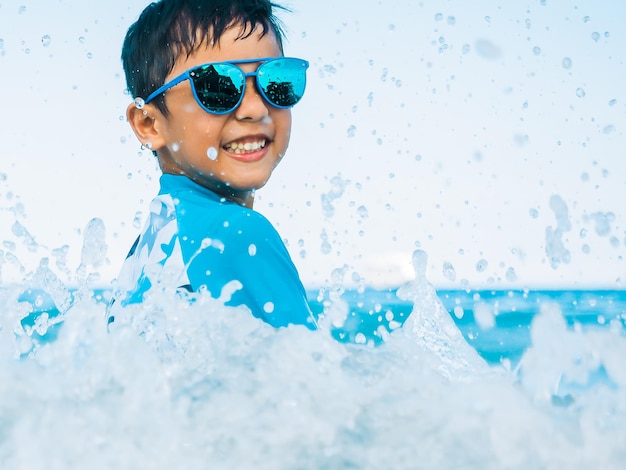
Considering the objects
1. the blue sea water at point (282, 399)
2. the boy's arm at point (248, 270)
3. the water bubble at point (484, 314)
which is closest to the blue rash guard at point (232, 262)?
the boy's arm at point (248, 270)

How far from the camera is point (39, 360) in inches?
65.0

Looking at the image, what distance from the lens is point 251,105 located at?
235 cm

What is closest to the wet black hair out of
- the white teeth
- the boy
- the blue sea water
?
the boy

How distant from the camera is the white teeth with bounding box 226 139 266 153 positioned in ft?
7.85

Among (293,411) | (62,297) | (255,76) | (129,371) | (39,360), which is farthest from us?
(62,297)

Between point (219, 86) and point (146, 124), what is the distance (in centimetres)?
39

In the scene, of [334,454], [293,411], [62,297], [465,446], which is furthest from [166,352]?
[62,297]

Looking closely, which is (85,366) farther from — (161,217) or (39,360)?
(161,217)

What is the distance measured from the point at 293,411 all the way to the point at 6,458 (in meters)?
0.51

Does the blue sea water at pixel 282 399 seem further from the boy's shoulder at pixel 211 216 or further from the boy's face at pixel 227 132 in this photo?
the boy's face at pixel 227 132

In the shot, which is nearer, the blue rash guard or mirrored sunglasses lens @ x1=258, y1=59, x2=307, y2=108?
the blue rash guard

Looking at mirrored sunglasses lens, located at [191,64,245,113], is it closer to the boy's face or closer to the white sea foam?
the boy's face

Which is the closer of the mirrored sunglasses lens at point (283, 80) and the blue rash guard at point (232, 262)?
the blue rash guard at point (232, 262)

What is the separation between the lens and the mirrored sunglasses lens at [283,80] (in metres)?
2.34
